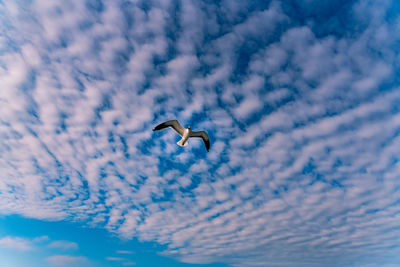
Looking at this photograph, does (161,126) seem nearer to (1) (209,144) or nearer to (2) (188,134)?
(2) (188,134)

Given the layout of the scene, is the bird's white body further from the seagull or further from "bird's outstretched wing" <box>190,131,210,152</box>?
"bird's outstretched wing" <box>190,131,210,152</box>

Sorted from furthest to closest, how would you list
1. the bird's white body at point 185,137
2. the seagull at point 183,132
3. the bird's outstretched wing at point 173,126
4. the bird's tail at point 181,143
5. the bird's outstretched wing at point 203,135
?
1. the bird's outstretched wing at point 203,135
2. the bird's tail at point 181,143
3. the bird's white body at point 185,137
4. the seagull at point 183,132
5. the bird's outstretched wing at point 173,126

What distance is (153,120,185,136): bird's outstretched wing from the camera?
26292 millimetres

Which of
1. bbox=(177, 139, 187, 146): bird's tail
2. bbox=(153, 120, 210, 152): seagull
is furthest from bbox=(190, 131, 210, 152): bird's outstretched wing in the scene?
bbox=(177, 139, 187, 146): bird's tail

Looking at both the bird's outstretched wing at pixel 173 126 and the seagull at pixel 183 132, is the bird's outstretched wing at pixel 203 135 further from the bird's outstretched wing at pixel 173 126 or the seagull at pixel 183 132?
the bird's outstretched wing at pixel 173 126

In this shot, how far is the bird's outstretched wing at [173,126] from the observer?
2629 cm

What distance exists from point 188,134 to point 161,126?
3.63 meters

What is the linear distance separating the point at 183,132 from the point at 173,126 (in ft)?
5.34

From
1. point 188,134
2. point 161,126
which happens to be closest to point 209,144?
point 188,134

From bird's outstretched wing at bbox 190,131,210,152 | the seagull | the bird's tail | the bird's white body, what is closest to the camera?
the seagull

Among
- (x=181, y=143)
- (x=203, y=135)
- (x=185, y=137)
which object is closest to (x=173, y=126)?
(x=185, y=137)

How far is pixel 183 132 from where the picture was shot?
2845 cm

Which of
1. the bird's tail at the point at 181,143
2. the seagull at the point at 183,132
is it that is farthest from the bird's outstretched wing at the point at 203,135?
the bird's tail at the point at 181,143

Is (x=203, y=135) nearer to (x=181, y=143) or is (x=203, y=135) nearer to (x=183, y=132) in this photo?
(x=183, y=132)
